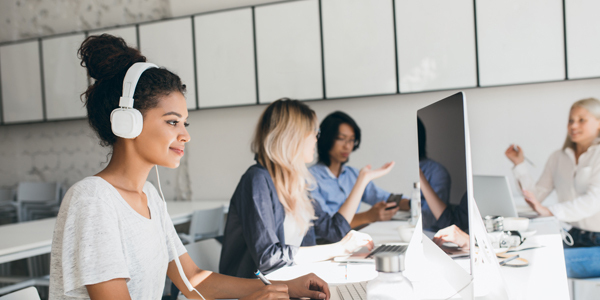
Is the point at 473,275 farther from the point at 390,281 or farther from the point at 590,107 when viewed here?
the point at 590,107

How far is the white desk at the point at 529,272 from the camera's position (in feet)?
3.30

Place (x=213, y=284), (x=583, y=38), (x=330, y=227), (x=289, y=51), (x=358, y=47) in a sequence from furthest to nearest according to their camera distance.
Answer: (x=289, y=51) < (x=358, y=47) < (x=583, y=38) < (x=330, y=227) < (x=213, y=284)

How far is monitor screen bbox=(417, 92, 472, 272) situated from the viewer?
829 mm

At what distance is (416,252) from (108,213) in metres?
0.87

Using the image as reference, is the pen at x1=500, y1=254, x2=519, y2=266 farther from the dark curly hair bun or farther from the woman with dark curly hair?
the woman with dark curly hair

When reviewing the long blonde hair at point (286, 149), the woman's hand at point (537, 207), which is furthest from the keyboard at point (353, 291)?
the woman's hand at point (537, 207)

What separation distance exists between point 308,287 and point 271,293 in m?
0.14

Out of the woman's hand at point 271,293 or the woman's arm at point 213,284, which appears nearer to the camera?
the woman's hand at point 271,293

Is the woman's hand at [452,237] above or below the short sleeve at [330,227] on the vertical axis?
above

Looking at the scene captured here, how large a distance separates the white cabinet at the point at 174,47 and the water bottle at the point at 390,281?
338 centimetres

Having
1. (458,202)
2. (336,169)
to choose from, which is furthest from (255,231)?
(336,169)

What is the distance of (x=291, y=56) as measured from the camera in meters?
3.67

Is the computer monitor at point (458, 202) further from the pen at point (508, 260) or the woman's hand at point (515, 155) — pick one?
the woman's hand at point (515, 155)

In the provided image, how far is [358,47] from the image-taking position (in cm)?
350
